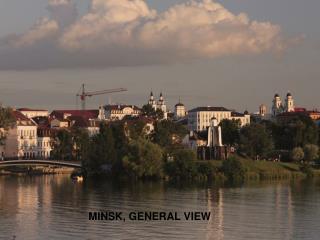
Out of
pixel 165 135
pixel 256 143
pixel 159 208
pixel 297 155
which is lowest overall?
pixel 159 208

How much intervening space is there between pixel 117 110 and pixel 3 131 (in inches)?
2958

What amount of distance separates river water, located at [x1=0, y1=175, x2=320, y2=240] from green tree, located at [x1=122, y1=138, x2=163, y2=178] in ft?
17.6

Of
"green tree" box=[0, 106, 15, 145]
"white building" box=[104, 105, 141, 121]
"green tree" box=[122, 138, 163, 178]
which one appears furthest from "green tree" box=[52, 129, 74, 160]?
"white building" box=[104, 105, 141, 121]

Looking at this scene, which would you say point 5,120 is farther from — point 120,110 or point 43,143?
point 120,110

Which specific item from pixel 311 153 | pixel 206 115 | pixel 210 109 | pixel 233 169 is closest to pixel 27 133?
pixel 311 153

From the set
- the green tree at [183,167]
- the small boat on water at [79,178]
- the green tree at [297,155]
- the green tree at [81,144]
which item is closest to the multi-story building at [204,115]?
the green tree at [81,144]

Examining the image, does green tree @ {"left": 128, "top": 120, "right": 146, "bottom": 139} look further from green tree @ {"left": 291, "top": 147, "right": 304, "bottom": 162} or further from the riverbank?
green tree @ {"left": 291, "top": 147, "right": 304, "bottom": 162}

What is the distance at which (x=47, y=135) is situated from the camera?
420 feet

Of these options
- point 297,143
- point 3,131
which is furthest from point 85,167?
point 297,143

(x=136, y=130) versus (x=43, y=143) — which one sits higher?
(x=136, y=130)

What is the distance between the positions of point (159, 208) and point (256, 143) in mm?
46104

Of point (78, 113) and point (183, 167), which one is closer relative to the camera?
point (183, 167)

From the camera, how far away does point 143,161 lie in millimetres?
86250

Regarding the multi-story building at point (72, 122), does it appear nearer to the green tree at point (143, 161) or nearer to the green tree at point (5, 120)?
the green tree at point (5, 120)
